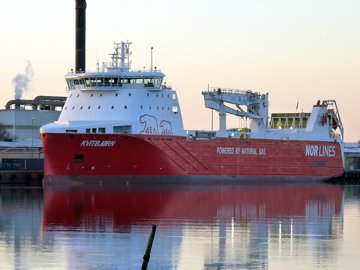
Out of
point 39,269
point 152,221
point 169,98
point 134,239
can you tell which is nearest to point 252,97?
point 169,98

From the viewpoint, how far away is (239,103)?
60.1 metres

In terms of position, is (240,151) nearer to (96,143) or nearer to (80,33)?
(96,143)

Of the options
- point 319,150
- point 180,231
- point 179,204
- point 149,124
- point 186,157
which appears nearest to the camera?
point 180,231

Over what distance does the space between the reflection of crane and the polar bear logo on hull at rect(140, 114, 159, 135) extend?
5919mm

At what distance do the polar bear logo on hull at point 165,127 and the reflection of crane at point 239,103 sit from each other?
16.5 feet

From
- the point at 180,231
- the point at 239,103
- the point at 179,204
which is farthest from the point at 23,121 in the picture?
the point at 180,231

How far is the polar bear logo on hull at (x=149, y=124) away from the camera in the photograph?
53.2 metres

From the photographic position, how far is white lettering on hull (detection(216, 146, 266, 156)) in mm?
56906

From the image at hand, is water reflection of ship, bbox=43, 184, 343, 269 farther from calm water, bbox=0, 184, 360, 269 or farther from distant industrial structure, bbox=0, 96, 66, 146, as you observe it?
distant industrial structure, bbox=0, 96, 66, 146

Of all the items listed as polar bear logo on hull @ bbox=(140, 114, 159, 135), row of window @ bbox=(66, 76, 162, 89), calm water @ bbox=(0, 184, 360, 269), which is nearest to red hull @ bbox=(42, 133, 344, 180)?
polar bear logo on hull @ bbox=(140, 114, 159, 135)

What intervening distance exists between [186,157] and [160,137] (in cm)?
218

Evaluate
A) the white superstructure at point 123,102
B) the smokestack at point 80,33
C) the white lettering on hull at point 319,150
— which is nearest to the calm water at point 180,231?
the white superstructure at point 123,102

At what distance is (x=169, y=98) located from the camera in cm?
5497

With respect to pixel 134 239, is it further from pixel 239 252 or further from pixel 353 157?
pixel 353 157
